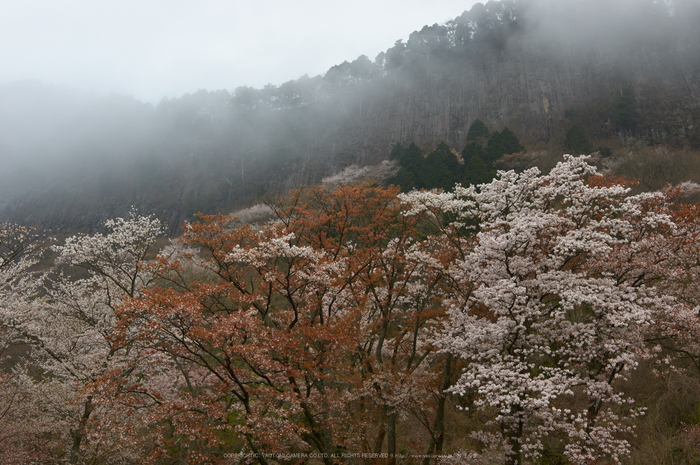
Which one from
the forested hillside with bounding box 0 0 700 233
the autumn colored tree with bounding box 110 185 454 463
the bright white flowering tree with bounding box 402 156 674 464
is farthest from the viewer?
the forested hillside with bounding box 0 0 700 233

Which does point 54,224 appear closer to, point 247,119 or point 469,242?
point 247,119

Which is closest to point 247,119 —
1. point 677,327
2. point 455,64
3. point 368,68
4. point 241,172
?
point 241,172

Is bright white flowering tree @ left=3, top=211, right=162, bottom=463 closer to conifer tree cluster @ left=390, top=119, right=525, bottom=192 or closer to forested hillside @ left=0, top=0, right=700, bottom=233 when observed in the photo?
conifer tree cluster @ left=390, top=119, right=525, bottom=192

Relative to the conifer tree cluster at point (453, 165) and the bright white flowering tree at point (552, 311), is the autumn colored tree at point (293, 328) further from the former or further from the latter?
the conifer tree cluster at point (453, 165)

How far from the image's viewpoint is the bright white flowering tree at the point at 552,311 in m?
7.04

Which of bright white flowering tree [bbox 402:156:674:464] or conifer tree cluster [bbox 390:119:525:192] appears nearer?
bright white flowering tree [bbox 402:156:674:464]

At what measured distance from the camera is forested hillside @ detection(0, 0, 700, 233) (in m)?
40.6

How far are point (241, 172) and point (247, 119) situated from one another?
12.5 meters

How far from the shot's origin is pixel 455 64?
5838cm

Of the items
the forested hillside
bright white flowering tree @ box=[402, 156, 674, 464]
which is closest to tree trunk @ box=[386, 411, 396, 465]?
bright white flowering tree @ box=[402, 156, 674, 464]

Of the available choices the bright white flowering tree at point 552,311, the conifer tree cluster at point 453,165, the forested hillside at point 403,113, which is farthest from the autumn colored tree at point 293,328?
the forested hillside at point 403,113

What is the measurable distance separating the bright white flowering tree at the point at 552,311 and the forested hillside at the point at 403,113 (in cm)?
2863

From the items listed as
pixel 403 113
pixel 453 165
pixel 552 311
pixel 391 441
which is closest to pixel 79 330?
pixel 391 441

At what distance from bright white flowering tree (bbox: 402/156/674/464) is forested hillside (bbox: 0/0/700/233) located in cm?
2863
